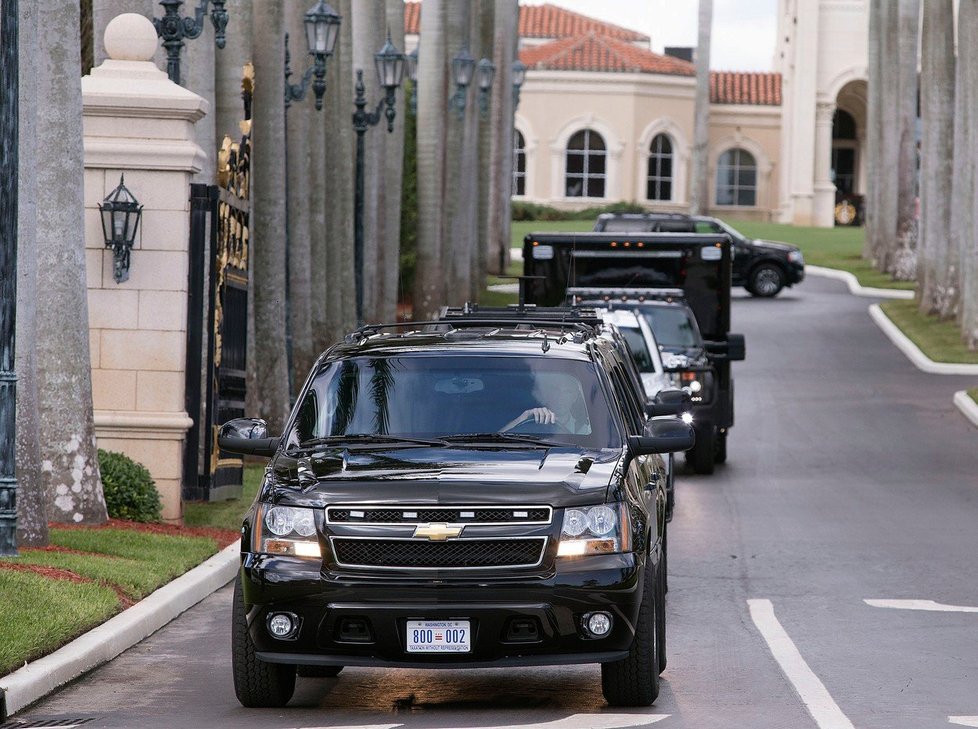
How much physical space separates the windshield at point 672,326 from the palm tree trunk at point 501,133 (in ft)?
102

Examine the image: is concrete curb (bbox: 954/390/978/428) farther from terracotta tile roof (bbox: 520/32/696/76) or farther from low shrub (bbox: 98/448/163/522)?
terracotta tile roof (bbox: 520/32/696/76)

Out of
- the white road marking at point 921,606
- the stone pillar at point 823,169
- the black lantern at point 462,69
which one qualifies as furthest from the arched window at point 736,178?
the white road marking at point 921,606

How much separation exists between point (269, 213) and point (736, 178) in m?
62.8

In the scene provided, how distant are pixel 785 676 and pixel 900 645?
4.71 ft

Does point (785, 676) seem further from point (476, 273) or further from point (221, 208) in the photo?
point (476, 273)

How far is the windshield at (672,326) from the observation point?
23.3 m

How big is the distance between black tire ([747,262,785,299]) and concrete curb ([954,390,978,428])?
18934 millimetres

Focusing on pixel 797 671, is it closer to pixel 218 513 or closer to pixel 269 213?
pixel 218 513

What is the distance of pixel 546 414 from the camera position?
10.1 metres

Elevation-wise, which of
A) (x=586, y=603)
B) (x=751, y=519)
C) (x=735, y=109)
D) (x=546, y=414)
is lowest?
(x=751, y=519)

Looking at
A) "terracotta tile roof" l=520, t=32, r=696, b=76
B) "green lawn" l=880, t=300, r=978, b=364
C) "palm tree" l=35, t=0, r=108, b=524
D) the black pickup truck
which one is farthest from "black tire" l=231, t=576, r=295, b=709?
"terracotta tile roof" l=520, t=32, r=696, b=76

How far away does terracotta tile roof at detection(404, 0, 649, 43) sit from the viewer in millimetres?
95750

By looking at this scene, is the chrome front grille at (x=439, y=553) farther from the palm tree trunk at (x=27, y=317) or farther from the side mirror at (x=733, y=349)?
the side mirror at (x=733, y=349)

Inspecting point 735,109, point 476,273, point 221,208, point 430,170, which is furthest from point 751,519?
point 735,109
